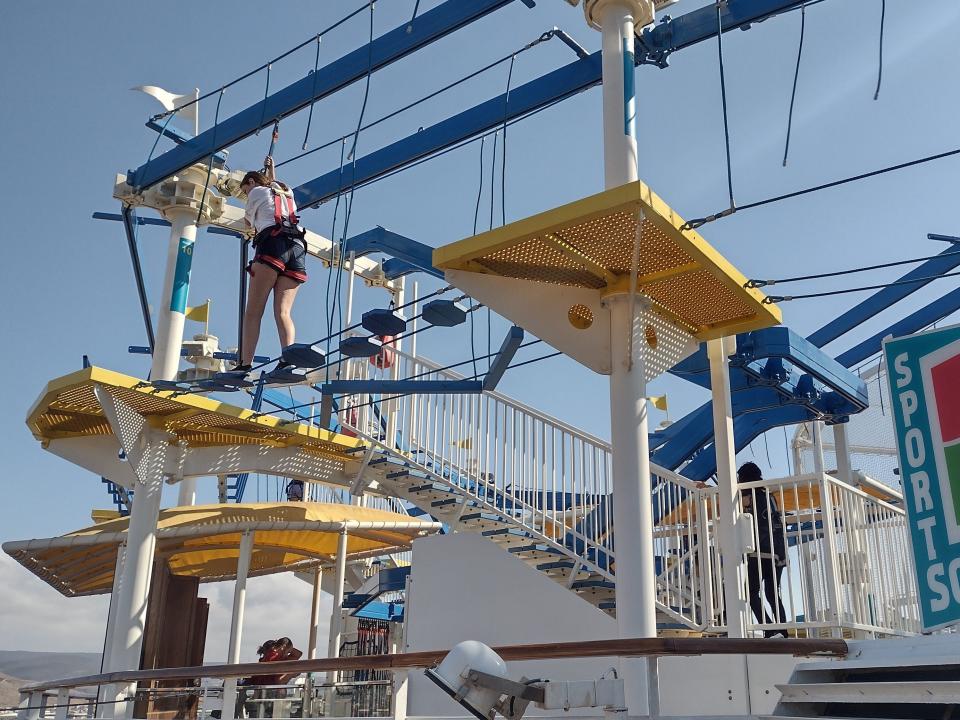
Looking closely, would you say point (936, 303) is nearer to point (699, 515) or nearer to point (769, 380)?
point (769, 380)

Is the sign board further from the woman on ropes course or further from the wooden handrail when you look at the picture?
the woman on ropes course

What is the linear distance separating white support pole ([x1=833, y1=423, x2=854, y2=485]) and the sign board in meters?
6.51

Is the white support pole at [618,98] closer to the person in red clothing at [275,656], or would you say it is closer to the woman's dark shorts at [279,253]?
the woman's dark shorts at [279,253]

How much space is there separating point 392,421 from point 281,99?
12.8ft

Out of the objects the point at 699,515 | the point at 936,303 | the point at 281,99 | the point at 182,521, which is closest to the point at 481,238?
the point at 699,515

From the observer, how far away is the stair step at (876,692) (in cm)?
368

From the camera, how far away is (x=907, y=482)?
468cm

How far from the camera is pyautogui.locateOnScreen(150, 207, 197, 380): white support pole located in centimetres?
1245

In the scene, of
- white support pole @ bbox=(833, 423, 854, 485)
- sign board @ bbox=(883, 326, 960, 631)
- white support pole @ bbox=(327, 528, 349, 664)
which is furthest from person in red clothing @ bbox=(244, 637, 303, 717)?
sign board @ bbox=(883, 326, 960, 631)

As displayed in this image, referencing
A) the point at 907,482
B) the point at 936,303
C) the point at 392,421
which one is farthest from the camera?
the point at 936,303

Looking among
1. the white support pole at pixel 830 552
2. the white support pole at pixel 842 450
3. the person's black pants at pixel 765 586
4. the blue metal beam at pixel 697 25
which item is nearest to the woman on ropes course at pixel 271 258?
the blue metal beam at pixel 697 25

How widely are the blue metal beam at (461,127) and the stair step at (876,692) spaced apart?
19.5 feet

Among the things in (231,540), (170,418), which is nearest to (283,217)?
(170,418)

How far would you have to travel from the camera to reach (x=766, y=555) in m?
8.14
